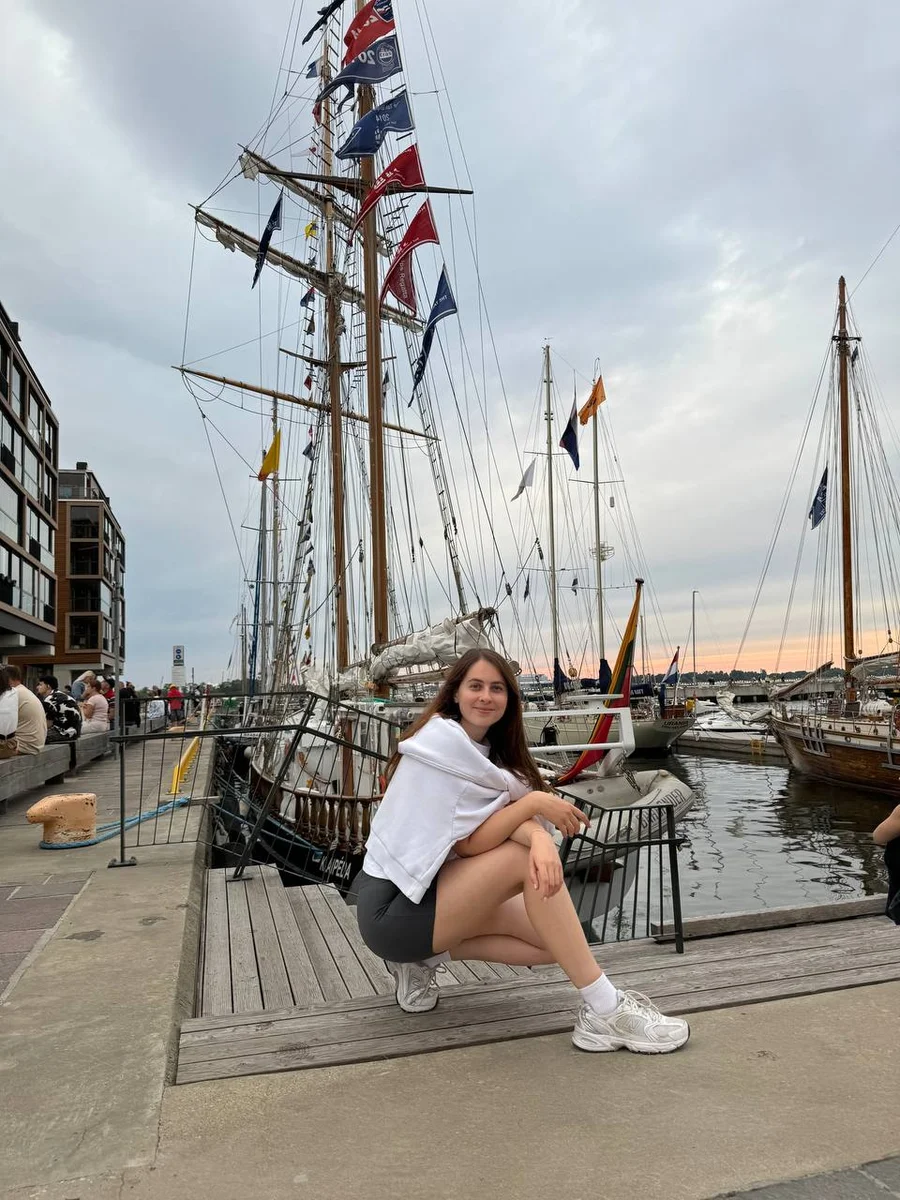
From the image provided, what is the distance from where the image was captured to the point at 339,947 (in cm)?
419

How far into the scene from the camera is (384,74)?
14.3 m

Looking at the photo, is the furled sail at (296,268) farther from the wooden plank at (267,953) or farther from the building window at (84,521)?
the building window at (84,521)

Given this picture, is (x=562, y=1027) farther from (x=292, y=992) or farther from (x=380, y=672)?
(x=380, y=672)

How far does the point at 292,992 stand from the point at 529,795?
1.59 m

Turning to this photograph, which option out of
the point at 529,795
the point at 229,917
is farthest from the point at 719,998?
the point at 229,917

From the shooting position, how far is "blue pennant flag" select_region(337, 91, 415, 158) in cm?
1401

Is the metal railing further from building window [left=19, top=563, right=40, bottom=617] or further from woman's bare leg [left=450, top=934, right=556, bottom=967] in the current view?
building window [left=19, top=563, right=40, bottom=617]

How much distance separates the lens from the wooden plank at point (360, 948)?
3.64 meters

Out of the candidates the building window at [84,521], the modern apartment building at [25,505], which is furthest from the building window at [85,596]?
the modern apartment building at [25,505]

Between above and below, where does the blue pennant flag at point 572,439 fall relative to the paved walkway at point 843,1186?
above

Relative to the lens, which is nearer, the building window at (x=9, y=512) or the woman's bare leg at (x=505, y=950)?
the woman's bare leg at (x=505, y=950)

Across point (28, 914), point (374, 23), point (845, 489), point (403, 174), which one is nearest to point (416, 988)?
point (28, 914)

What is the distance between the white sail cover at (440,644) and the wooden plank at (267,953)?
5.11m

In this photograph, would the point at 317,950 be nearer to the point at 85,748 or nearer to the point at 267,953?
the point at 267,953
